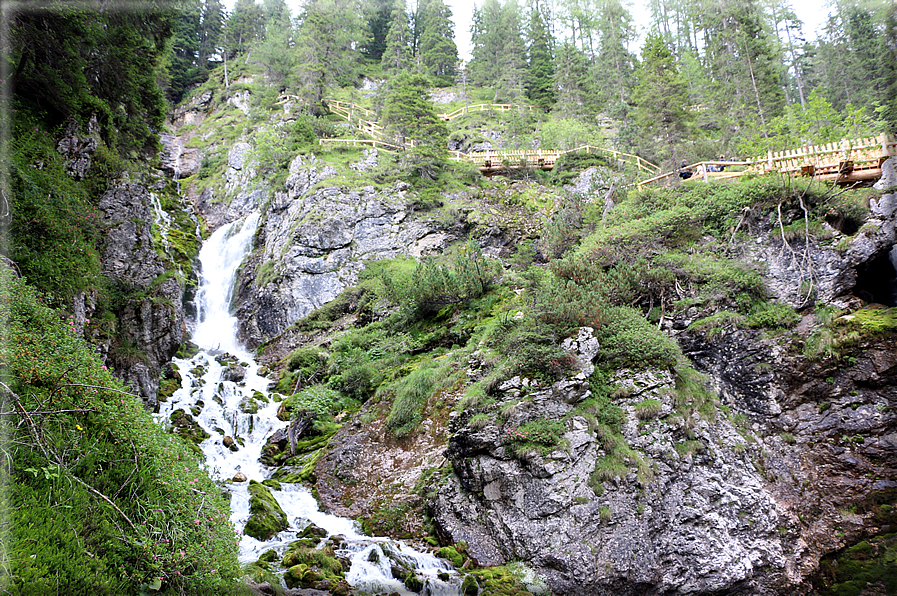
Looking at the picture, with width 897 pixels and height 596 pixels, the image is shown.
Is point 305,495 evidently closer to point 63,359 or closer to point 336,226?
point 63,359

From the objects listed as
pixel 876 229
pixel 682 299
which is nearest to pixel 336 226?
pixel 682 299

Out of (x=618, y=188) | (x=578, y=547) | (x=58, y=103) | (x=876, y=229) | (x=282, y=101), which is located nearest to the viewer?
(x=578, y=547)

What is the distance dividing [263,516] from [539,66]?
48.3 meters

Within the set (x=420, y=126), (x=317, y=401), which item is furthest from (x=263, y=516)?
(x=420, y=126)

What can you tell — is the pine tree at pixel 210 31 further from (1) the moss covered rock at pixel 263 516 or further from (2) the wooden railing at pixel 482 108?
(1) the moss covered rock at pixel 263 516

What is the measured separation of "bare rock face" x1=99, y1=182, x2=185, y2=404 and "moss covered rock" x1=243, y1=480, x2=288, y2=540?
5.30 meters

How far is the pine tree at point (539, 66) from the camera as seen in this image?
43.6 meters

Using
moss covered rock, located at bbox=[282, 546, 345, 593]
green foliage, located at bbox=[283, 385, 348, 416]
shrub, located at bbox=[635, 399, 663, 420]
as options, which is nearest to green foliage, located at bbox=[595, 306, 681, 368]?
shrub, located at bbox=[635, 399, 663, 420]

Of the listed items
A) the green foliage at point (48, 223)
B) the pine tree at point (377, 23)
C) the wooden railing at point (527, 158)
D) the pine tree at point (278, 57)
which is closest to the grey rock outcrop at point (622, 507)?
the green foliage at point (48, 223)

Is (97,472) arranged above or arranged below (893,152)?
below

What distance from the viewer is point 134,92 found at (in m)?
13.2

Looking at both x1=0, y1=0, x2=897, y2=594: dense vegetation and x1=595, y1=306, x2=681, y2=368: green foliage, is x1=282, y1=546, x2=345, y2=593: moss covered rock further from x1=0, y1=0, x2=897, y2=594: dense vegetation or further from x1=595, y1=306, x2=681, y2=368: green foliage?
x1=595, y1=306, x2=681, y2=368: green foliage

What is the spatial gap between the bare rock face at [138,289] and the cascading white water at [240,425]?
176cm

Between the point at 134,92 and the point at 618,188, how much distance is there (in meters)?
17.9
